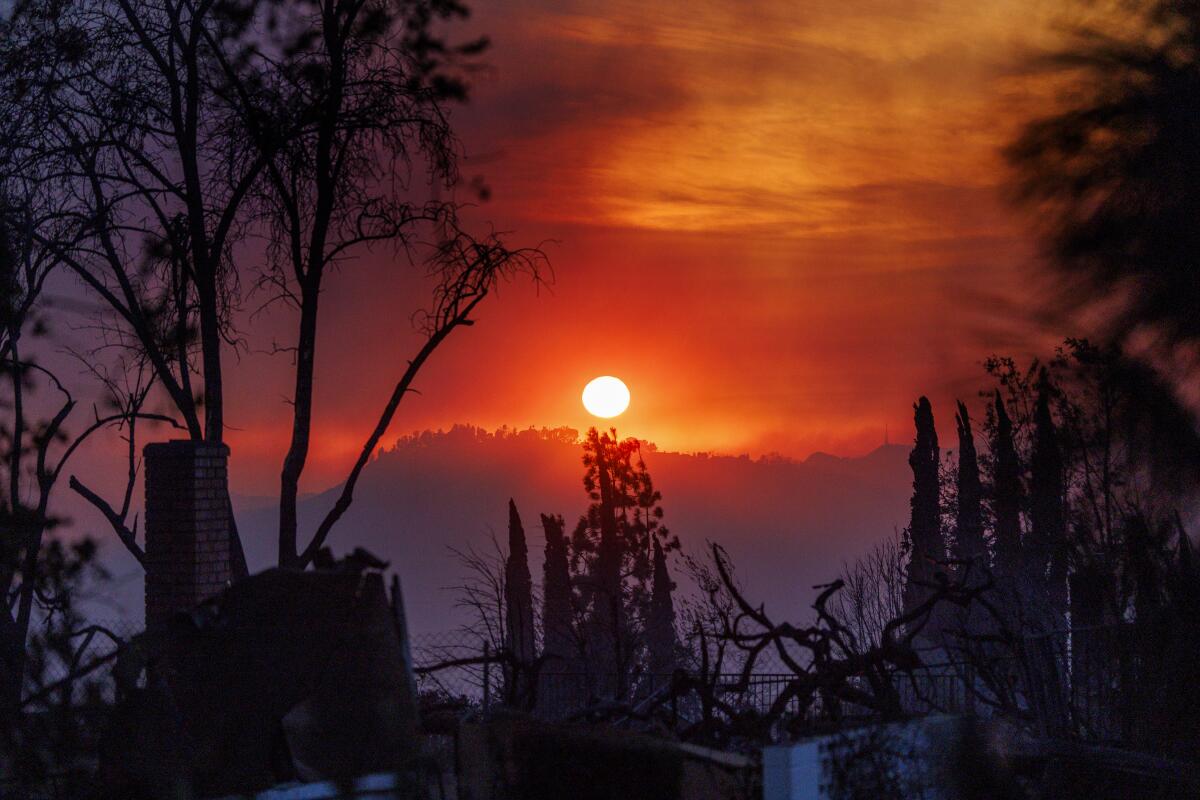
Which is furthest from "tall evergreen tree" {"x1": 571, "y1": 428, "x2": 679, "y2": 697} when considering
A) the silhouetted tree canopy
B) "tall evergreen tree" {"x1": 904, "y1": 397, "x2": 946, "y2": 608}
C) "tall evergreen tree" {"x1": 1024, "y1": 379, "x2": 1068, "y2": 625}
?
the silhouetted tree canopy

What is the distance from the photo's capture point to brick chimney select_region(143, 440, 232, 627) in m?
11.0

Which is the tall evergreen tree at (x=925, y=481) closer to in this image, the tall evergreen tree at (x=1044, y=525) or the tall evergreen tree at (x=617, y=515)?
the tall evergreen tree at (x=617, y=515)

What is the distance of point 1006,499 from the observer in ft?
109

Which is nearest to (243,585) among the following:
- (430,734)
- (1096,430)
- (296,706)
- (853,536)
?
(296,706)

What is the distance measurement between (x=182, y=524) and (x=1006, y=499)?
26.5m

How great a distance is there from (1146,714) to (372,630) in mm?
3246

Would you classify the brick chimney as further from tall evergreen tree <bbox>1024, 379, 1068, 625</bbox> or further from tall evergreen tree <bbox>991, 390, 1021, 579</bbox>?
tall evergreen tree <bbox>991, 390, 1021, 579</bbox>

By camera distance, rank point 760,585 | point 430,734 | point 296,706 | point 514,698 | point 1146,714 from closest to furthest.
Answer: point 296,706
point 430,734
point 514,698
point 1146,714
point 760,585

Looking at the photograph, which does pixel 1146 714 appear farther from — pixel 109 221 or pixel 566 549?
pixel 566 549

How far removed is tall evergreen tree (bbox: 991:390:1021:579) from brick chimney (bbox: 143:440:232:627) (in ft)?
67.7

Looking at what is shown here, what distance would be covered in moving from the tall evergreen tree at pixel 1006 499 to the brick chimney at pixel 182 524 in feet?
67.7

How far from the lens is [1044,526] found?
21.8m

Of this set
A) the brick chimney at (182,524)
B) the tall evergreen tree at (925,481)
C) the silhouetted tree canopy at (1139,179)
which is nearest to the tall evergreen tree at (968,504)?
the tall evergreen tree at (925,481)

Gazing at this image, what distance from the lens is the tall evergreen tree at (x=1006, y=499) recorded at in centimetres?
2980
